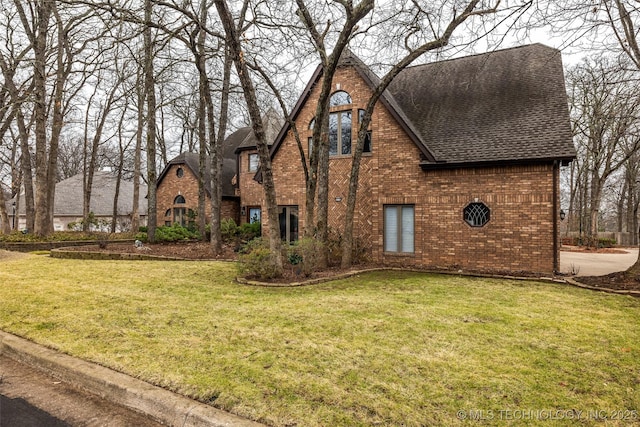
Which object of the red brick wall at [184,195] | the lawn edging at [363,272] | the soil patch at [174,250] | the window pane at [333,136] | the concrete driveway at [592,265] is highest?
the window pane at [333,136]

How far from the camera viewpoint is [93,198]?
130 ft

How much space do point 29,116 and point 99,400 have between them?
27.8m

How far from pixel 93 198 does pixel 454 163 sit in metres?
39.5

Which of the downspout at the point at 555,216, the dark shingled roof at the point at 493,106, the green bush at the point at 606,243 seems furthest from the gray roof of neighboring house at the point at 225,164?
the green bush at the point at 606,243

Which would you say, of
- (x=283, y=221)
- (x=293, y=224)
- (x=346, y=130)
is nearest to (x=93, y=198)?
(x=283, y=221)

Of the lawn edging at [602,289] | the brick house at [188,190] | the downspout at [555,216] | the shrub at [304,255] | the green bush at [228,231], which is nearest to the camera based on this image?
the lawn edging at [602,289]

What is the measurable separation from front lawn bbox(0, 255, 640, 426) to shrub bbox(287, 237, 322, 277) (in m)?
1.25

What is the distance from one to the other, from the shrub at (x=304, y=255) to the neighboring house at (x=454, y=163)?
3.87 meters

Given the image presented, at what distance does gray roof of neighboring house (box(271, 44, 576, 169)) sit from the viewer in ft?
36.5

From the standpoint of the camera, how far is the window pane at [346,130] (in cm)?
1394

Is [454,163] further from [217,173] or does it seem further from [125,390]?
[125,390]

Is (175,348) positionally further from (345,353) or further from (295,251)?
(295,251)

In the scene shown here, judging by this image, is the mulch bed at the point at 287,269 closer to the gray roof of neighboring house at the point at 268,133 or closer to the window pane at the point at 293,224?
the window pane at the point at 293,224

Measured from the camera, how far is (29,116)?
24188 millimetres
